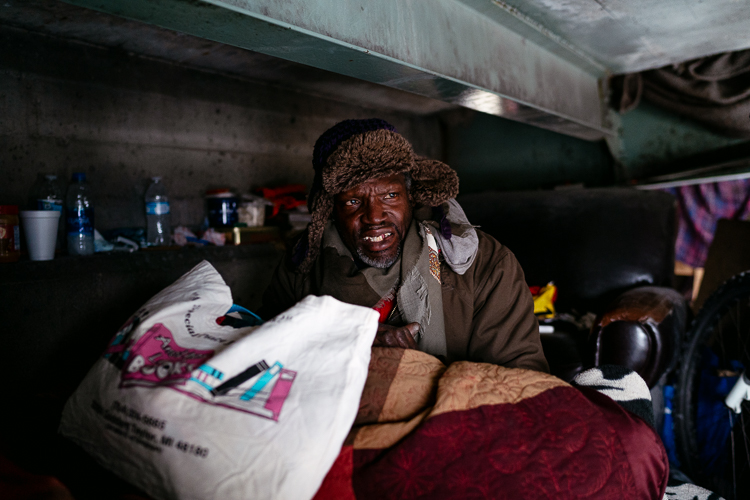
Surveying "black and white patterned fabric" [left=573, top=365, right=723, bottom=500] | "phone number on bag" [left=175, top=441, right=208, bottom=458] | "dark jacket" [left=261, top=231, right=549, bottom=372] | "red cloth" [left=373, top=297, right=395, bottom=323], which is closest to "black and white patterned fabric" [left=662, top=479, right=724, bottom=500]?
"dark jacket" [left=261, top=231, right=549, bottom=372]

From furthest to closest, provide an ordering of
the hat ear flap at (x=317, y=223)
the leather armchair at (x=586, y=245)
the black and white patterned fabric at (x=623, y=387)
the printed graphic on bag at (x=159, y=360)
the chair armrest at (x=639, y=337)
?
the leather armchair at (x=586, y=245) < the chair armrest at (x=639, y=337) < the hat ear flap at (x=317, y=223) < the black and white patterned fabric at (x=623, y=387) < the printed graphic on bag at (x=159, y=360)

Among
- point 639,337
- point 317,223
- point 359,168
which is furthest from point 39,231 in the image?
point 639,337

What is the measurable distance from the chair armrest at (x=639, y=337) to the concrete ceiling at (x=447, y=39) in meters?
1.02

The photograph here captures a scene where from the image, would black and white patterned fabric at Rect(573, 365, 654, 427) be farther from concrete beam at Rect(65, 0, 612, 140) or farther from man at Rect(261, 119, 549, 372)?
concrete beam at Rect(65, 0, 612, 140)

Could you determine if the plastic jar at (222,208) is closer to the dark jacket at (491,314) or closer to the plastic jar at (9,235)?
the plastic jar at (9,235)

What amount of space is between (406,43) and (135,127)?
73.8 inches

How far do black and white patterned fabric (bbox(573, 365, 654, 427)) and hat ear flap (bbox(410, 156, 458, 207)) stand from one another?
2.30 ft

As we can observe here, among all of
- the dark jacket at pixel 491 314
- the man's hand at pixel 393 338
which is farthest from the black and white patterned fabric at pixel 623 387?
the man's hand at pixel 393 338

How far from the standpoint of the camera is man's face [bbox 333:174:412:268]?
1.51 meters

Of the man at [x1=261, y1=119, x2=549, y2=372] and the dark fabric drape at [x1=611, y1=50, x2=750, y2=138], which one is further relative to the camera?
the dark fabric drape at [x1=611, y1=50, x2=750, y2=138]

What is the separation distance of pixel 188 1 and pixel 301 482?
0.93 meters

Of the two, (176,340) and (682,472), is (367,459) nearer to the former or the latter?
(176,340)

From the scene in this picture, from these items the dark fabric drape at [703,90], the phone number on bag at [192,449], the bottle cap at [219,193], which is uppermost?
the dark fabric drape at [703,90]

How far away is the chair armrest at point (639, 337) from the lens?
5.85ft
